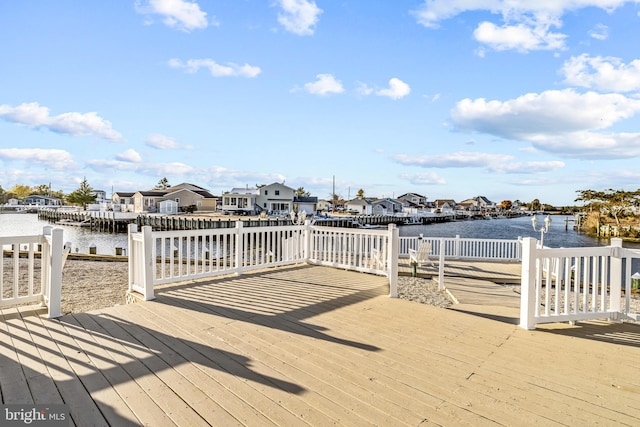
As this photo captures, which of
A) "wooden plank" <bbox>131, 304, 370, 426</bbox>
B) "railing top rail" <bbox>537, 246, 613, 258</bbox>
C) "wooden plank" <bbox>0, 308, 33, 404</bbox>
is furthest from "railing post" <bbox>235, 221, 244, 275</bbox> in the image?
"railing top rail" <bbox>537, 246, 613, 258</bbox>

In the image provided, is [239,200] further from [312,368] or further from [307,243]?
[312,368]

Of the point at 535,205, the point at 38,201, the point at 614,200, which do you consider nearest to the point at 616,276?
the point at 614,200

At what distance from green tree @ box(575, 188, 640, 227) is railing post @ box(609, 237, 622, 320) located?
48908mm

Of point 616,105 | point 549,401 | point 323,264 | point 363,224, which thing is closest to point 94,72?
point 323,264

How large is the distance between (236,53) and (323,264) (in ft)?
26.3

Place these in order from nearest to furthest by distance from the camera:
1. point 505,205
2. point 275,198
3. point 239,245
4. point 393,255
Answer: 1. point 393,255
2. point 239,245
3. point 275,198
4. point 505,205

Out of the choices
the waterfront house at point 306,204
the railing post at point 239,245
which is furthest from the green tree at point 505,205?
the railing post at point 239,245

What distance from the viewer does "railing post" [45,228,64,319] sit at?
3627 millimetres

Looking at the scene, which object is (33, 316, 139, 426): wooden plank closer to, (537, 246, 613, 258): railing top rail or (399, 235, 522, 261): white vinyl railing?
(537, 246, 613, 258): railing top rail

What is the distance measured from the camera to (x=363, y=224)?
1964 inches

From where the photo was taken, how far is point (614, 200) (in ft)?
142

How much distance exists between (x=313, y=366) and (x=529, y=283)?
2635 millimetres

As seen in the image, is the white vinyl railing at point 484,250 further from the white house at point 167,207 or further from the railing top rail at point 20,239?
the white house at point 167,207

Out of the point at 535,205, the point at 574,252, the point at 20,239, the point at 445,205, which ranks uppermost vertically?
the point at 535,205
